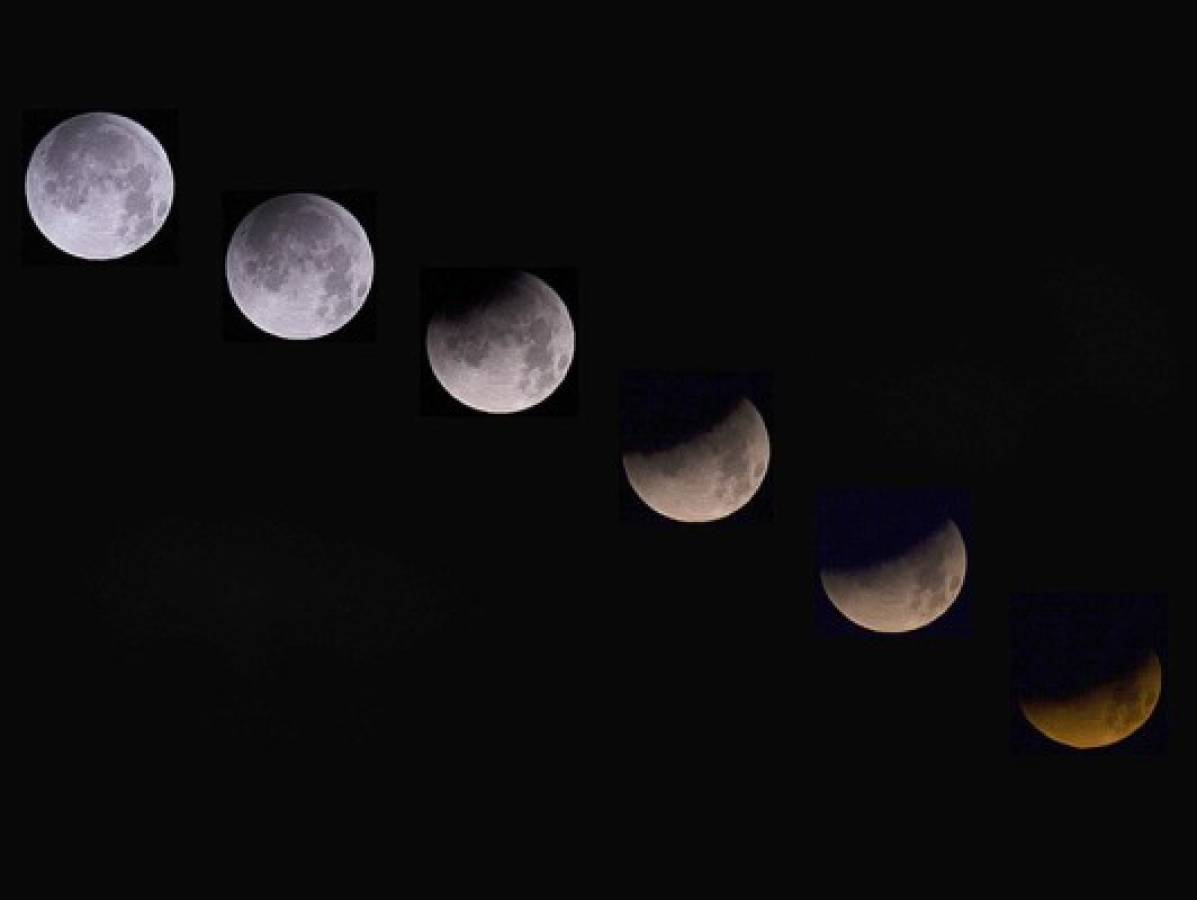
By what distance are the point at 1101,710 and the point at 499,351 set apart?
3125 millimetres

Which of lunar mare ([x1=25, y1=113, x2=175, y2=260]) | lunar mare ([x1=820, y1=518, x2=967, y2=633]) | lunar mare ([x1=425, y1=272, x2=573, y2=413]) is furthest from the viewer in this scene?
lunar mare ([x1=820, y1=518, x2=967, y2=633])

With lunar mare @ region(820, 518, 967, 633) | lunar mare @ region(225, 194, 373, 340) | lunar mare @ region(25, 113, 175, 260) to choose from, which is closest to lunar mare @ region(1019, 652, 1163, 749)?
lunar mare @ region(820, 518, 967, 633)

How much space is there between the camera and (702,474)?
7.38 metres

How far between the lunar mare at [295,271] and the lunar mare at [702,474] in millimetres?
1463

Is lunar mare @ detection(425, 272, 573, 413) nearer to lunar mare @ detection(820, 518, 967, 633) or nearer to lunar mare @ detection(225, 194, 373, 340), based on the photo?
lunar mare @ detection(225, 194, 373, 340)

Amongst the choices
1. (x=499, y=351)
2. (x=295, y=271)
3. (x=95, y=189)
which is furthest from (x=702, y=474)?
(x=95, y=189)

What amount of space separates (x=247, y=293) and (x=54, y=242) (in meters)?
0.88

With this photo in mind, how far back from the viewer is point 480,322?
7.32m

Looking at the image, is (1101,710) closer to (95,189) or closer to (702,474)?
(702,474)

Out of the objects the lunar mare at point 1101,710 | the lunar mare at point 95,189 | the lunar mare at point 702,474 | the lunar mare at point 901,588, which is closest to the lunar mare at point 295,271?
the lunar mare at point 95,189

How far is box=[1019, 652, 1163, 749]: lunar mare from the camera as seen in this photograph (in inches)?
299

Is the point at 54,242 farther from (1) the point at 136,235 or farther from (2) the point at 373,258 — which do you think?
(2) the point at 373,258

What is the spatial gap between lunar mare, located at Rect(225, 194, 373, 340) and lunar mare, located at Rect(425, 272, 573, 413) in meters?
0.45

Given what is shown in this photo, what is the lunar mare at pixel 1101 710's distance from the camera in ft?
24.9
